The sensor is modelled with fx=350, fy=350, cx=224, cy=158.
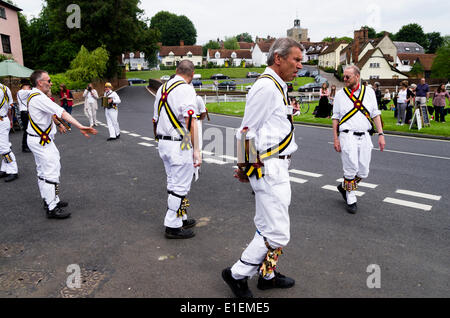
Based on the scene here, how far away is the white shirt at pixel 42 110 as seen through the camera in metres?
4.83

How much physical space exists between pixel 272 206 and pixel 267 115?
0.76m

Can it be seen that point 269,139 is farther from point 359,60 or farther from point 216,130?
point 359,60

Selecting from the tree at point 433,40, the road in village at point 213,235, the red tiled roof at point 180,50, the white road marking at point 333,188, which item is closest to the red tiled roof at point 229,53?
the red tiled roof at point 180,50

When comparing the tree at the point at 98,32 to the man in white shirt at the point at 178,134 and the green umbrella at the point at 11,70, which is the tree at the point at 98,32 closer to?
the green umbrella at the point at 11,70

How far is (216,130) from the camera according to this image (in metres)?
15.2

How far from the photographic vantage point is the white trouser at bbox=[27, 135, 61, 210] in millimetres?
5109

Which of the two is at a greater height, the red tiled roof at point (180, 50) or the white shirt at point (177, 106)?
the red tiled roof at point (180, 50)

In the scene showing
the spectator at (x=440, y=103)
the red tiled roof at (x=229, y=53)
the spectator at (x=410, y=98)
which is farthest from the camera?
the red tiled roof at (x=229, y=53)

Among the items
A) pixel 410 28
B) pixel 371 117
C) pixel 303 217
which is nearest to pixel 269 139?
pixel 303 217

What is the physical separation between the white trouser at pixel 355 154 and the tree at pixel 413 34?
368 feet

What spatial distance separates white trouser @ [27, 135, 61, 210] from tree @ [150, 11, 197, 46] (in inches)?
4445

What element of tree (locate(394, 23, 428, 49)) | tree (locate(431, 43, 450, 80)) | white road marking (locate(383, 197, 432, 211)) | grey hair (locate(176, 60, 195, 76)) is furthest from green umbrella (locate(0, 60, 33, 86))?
tree (locate(394, 23, 428, 49))

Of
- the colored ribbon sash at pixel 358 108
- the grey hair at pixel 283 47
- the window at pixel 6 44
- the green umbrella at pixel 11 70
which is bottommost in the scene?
the colored ribbon sash at pixel 358 108

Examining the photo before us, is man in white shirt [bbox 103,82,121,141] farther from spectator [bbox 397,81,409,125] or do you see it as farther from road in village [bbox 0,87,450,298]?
spectator [bbox 397,81,409,125]
